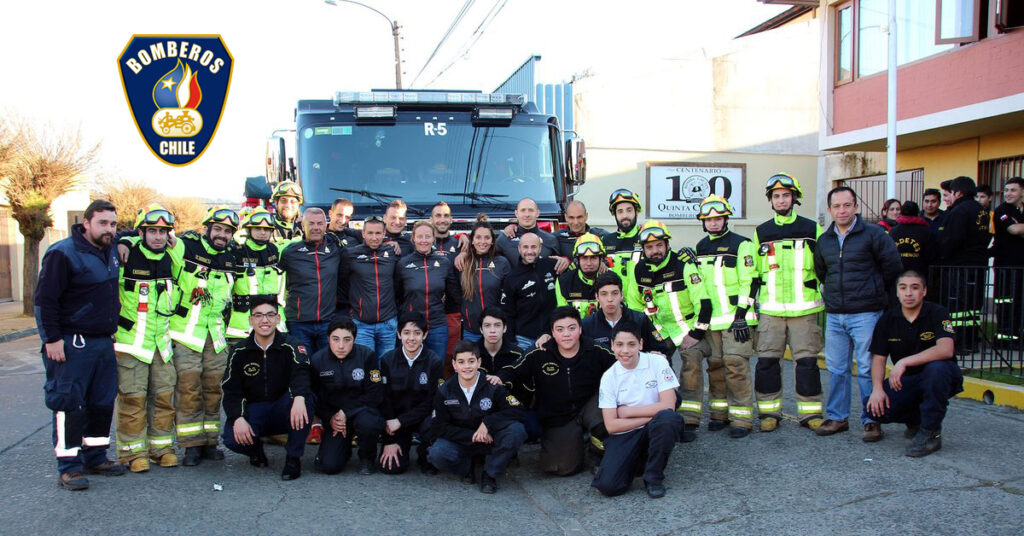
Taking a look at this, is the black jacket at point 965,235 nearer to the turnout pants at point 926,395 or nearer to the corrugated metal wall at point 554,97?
the turnout pants at point 926,395

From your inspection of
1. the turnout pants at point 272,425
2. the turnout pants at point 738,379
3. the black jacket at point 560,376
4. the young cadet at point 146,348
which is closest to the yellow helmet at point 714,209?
the turnout pants at point 738,379

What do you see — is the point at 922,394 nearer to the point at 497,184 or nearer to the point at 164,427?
the point at 497,184

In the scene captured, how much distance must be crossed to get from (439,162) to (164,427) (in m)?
3.90

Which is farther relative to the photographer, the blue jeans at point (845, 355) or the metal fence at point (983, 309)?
the metal fence at point (983, 309)

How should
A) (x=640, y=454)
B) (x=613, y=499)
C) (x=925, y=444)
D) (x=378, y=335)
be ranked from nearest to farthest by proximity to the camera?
(x=613, y=499), (x=640, y=454), (x=925, y=444), (x=378, y=335)

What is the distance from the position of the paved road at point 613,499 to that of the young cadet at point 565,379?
330 mm

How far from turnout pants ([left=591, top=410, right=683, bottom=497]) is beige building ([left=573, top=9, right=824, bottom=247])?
47.7 feet

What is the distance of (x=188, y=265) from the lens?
614 centimetres

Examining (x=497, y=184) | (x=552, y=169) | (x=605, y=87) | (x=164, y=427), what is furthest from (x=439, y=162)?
(x=605, y=87)

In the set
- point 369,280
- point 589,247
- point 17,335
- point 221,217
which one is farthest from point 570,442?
point 17,335

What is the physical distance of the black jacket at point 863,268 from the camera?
6.18 metres

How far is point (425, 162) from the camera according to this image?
8484 mm

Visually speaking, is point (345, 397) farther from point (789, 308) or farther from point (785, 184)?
point (785, 184)

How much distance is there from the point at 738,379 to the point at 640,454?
62.8 inches
